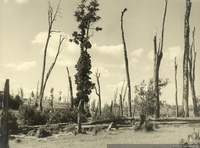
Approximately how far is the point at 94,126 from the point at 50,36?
51.0 feet

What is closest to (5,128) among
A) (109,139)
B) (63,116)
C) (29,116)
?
(109,139)

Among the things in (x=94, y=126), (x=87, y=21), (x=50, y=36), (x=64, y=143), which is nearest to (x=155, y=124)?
(x=94, y=126)

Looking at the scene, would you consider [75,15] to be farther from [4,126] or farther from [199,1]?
[4,126]

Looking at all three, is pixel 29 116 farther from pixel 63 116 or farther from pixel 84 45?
pixel 84 45

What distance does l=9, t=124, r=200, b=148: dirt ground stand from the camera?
11750mm

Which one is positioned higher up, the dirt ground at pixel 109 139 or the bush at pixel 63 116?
the bush at pixel 63 116

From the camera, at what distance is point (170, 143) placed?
1080cm

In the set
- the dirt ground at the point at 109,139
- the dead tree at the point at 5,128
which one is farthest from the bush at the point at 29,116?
the dead tree at the point at 5,128

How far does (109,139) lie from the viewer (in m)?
12.8

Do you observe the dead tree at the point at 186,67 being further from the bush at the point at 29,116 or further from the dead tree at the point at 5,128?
the dead tree at the point at 5,128

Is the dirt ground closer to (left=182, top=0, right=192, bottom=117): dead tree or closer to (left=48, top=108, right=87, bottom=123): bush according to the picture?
(left=182, top=0, right=192, bottom=117): dead tree

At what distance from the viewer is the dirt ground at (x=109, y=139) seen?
11.8m

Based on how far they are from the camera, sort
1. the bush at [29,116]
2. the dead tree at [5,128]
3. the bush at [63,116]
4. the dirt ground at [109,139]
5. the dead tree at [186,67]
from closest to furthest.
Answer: the dead tree at [5,128]
the dirt ground at [109,139]
the dead tree at [186,67]
the bush at [29,116]
the bush at [63,116]

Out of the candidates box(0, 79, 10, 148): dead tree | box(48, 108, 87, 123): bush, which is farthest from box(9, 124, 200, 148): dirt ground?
box(48, 108, 87, 123): bush
